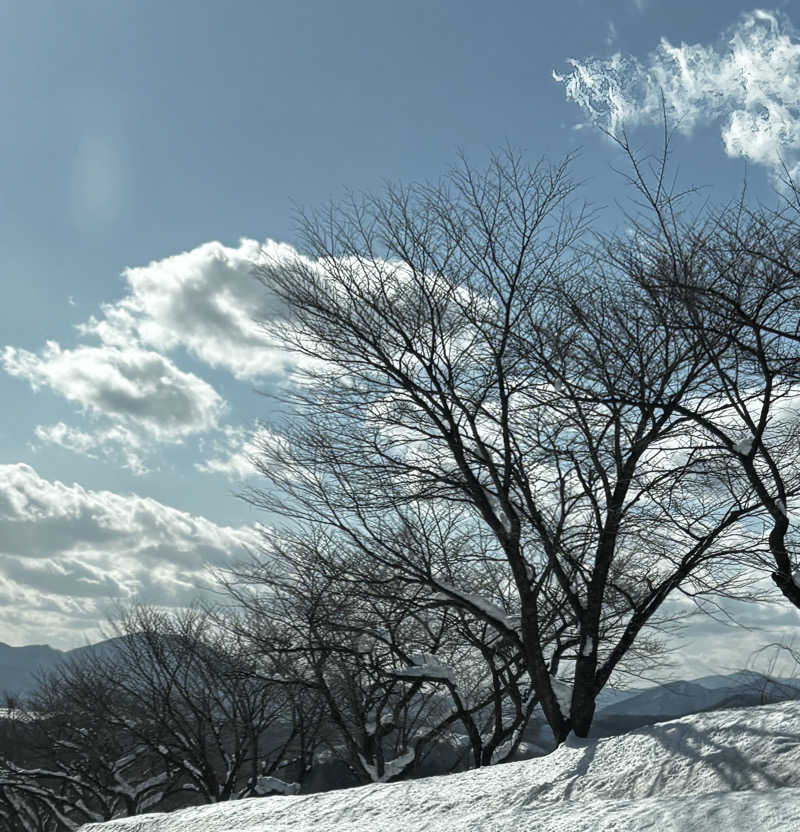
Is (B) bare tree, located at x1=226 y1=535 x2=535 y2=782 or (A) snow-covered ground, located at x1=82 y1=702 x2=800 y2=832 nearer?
(A) snow-covered ground, located at x1=82 y1=702 x2=800 y2=832

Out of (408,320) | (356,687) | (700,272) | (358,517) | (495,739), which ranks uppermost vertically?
(408,320)

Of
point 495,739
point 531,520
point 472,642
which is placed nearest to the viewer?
point 531,520

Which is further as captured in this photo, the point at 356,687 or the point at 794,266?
the point at 356,687

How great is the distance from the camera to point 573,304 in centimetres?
735

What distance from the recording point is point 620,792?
12.1 ft

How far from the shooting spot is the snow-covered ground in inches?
122

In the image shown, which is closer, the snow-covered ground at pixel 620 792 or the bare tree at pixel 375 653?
the snow-covered ground at pixel 620 792

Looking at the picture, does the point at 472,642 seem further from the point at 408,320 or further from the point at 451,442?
the point at 408,320

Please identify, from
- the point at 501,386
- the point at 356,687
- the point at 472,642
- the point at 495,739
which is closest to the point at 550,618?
the point at 472,642

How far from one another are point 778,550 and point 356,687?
10725mm

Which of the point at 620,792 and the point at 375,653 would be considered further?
the point at 375,653

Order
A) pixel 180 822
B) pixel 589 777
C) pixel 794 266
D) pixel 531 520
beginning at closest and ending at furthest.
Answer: pixel 589 777 → pixel 180 822 → pixel 794 266 → pixel 531 520

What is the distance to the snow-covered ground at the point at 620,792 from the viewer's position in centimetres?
309

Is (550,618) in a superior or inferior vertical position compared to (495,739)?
superior
